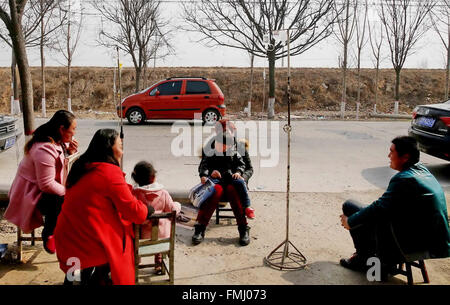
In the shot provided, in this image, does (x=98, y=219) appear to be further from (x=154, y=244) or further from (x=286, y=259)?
(x=286, y=259)

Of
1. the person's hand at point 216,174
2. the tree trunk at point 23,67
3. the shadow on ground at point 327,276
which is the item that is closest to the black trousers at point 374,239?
the shadow on ground at point 327,276

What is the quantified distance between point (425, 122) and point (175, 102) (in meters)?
9.80

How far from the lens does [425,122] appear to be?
828 cm

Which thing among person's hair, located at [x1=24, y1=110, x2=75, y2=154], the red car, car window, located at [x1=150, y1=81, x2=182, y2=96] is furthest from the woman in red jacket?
car window, located at [x1=150, y1=81, x2=182, y2=96]

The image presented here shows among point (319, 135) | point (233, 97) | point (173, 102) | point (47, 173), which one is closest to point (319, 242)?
point (47, 173)

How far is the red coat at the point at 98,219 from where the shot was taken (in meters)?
3.07

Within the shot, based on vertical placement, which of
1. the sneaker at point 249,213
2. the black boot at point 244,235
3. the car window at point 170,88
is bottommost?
the black boot at point 244,235

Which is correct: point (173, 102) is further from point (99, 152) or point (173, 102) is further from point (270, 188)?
point (99, 152)

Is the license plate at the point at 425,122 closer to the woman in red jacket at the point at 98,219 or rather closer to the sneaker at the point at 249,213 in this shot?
the sneaker at the point at 249,213

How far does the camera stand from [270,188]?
7180 millimetres

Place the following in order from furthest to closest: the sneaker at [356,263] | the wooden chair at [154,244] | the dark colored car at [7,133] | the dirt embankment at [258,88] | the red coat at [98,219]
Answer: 1. the dirt embankment at [258,88]
2. the dark colored car at [7,133]
3. the sneaker at [356,263]
4. the wooden chair at [154,244]
5. the red coat at [98,219]

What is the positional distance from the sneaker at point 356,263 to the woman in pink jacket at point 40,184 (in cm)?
276

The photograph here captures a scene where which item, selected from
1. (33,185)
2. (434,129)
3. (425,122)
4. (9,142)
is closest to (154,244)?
(33,185)

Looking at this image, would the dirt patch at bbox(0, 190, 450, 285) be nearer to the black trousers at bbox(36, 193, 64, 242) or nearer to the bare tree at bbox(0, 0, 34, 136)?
the black trousers at bbox(36, 193, 64, 242)
